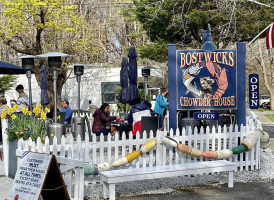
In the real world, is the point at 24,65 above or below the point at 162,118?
above

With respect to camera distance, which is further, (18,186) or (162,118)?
(162,118)

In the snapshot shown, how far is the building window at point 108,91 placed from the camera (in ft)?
110

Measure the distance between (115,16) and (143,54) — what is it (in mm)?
16942

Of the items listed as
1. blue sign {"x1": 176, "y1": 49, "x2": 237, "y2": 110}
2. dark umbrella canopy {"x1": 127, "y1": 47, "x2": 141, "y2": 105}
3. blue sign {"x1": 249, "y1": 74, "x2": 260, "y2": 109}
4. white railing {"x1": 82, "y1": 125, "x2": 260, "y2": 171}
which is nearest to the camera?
white railing {"x1": 82, "y1": 125, "x2": 260, "y2": 171}

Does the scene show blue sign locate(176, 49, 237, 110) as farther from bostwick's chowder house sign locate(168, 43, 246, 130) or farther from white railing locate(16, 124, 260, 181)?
white railing locate(16, 124, 260, 181)

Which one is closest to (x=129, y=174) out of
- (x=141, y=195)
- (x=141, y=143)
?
(x=141, y=195)

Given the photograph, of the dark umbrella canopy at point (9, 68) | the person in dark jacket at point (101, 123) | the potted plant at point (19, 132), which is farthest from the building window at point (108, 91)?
the potted plant at point (19, 132)

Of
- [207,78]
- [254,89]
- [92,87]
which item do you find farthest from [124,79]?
[92,87]

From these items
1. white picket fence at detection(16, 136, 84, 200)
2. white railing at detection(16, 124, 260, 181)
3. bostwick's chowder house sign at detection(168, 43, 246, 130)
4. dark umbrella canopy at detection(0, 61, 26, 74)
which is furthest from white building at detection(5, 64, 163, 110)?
white picket fence at detection(16, 136, 84, 200)

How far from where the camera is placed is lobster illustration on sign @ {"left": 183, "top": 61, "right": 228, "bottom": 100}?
10.6 meters

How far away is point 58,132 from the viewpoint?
11.1 m

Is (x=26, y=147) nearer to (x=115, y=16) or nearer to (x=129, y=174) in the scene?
(x=129, y=174)

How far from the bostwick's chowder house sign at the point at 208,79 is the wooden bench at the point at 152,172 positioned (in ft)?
7.52

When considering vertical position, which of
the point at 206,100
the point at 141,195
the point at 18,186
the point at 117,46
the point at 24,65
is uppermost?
the point at 117,46
